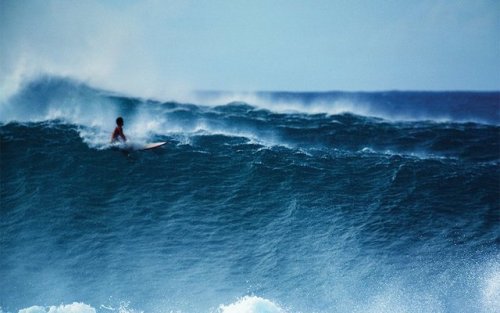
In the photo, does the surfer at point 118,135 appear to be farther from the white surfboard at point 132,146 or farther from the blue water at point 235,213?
the blue water at point 235,213

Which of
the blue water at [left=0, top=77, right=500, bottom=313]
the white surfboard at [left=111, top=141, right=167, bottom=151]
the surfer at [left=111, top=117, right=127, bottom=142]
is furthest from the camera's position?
the white surfboard at [left=111, top=141, right=167, bottom=151]

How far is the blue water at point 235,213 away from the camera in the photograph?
7.82 m

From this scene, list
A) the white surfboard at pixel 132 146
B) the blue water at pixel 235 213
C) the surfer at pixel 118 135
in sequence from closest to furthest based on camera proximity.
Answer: the blue water at pixel 235 213 → the surfer at pixel 118 135 → the white surfboard at pixel 132 146

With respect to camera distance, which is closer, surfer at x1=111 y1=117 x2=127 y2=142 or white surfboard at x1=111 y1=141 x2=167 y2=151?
surfer at x1=111 y1=117 x2=127 y2=142

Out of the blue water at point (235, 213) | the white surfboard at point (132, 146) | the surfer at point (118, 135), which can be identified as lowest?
the blue water at point (235, 213)

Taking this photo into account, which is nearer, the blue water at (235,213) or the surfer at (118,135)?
the blue water at (235,213)

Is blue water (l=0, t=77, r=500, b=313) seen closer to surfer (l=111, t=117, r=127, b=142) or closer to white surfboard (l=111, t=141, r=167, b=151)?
white surfboard (l=111, t=141, r=167, b=151)

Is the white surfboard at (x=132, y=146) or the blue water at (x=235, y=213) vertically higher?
the white surfboard at (x=132, y=146)

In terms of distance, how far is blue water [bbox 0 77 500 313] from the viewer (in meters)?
7.82

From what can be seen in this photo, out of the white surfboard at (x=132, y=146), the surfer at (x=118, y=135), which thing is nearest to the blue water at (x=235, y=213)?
the white surfboard at (x=132, y=146)

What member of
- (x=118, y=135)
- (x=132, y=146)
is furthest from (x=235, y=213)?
(x=118, y=135)

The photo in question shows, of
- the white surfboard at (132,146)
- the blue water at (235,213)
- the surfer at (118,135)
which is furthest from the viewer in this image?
the white surfboard at (132,146)

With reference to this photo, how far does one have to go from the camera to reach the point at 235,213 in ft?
32.0

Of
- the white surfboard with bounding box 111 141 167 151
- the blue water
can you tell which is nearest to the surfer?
the white surfboard with bounding box 111 141 167 151
